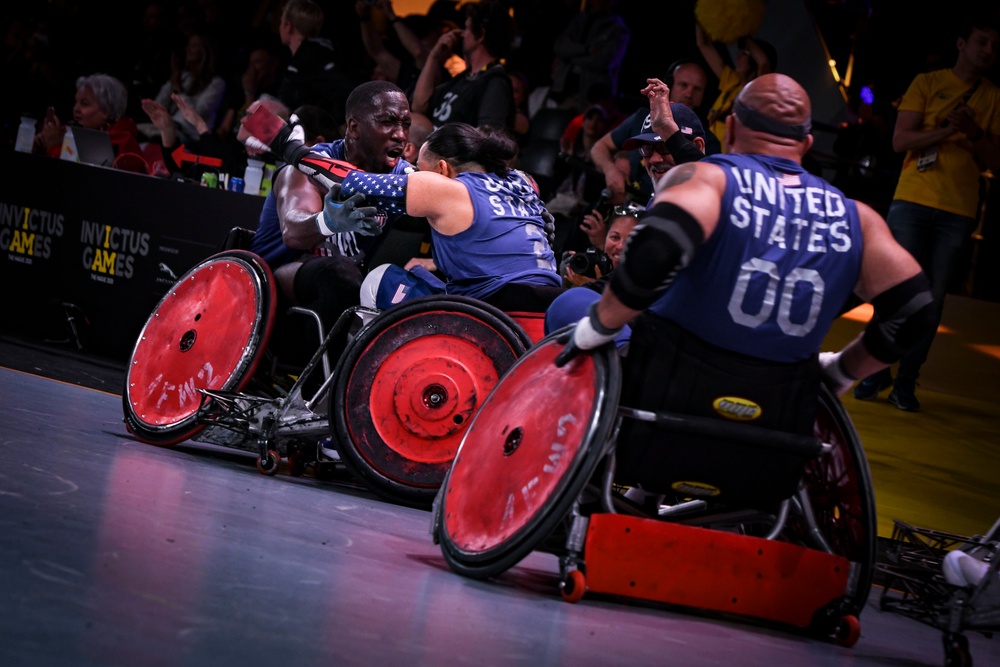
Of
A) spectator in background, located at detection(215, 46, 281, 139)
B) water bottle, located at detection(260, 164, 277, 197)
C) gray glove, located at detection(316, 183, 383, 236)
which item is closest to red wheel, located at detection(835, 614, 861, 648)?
gray glove, located at detection(316, 183, 383, 236)

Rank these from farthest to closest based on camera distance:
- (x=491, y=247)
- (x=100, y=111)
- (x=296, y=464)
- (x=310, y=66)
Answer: (x=100, y=111)
(x=310, y=66)
(x=296, y=464)
(x=491, y=247)

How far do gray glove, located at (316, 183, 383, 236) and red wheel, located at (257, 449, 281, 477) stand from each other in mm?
827

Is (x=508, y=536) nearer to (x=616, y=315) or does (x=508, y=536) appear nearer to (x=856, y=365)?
(x=616, y=315)

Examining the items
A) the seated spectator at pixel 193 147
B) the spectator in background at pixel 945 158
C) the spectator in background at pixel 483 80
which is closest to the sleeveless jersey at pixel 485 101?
the spectator in background at pixel 483 80

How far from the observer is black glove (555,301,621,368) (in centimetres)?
300

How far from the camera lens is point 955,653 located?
2.94 m

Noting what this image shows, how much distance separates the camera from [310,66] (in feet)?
27.1

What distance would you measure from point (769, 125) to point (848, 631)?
52.2 inches

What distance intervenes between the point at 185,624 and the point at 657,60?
8.99 m

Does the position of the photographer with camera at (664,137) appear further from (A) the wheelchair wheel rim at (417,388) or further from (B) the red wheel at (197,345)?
(B) the red wheel at (197,345)

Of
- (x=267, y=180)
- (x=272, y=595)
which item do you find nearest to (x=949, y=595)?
(x=272, y=595)

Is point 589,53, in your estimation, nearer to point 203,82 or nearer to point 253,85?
point 253,85

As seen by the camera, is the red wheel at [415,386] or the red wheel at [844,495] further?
the red wheel at [415,386]

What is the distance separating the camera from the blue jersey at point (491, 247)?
4336mm
